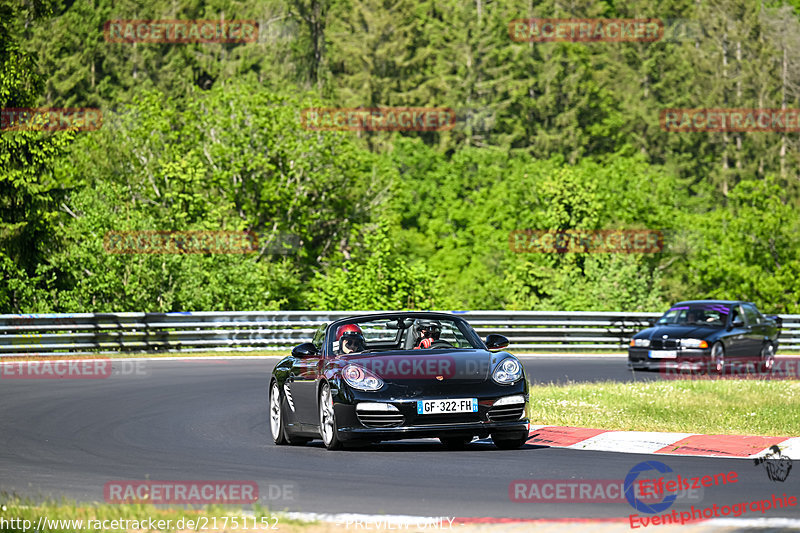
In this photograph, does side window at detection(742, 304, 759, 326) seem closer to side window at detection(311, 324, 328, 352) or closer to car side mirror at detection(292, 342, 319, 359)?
side window at detection(311, 324, 328, 352)

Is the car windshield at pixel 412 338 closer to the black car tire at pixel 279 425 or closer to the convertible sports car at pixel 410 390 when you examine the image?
the convertible sports car at pixel 410 390

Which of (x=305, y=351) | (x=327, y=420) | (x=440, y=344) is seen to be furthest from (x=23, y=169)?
(x=327, y=420)

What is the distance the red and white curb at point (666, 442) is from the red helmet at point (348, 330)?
2073 millimetres

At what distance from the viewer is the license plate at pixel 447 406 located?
1162cm

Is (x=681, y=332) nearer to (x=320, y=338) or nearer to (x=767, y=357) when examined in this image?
(x=767, y=357)

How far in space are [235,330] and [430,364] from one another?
2012 cm

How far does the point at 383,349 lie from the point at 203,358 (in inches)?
677

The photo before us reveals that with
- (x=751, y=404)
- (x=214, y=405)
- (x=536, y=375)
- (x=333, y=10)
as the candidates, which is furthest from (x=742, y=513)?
(x=333, y=10)

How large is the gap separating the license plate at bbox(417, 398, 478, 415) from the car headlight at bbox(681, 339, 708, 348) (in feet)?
46.2

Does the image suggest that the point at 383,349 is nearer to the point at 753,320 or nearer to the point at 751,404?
the point at 751,404

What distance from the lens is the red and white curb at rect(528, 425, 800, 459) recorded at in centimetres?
1174

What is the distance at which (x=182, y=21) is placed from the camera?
7975 centimetres

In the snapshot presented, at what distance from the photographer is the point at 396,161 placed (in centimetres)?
7688

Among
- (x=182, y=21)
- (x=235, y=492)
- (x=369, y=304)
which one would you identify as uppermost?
(x=182, y=21)
